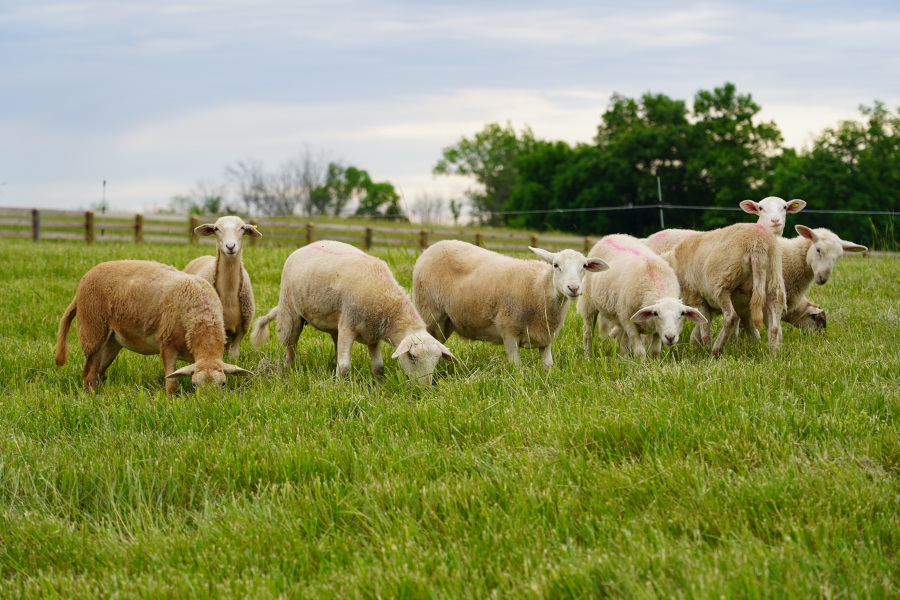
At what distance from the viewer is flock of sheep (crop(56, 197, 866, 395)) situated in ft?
20.4

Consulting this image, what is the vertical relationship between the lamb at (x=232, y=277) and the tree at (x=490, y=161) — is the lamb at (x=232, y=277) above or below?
below

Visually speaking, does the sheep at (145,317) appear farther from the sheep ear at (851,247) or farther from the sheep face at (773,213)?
the sheep ear at (851,247)

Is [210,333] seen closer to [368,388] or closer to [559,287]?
[368,388]

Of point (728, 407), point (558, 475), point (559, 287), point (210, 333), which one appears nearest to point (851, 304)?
point (559, 287)

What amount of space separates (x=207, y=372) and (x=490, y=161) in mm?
83614

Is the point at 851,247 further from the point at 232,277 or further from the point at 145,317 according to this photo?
the point at 145,317

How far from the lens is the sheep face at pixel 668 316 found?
5844 mm

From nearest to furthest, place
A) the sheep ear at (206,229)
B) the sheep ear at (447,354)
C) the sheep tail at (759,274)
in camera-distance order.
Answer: the sheep ear at (447,354)
the sheep tail at (759,274)
the sheep ear at (206,229)

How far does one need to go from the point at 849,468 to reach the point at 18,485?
169 inches

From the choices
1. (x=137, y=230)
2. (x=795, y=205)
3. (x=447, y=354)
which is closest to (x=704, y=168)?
(x=137, y=230)

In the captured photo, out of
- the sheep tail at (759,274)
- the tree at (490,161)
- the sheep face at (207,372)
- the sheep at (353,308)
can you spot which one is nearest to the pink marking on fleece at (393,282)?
the sheep at (353,308)

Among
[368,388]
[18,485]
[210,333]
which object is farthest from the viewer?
[210,333]

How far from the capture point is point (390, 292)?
647 cm

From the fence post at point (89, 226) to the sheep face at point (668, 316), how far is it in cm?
2035
